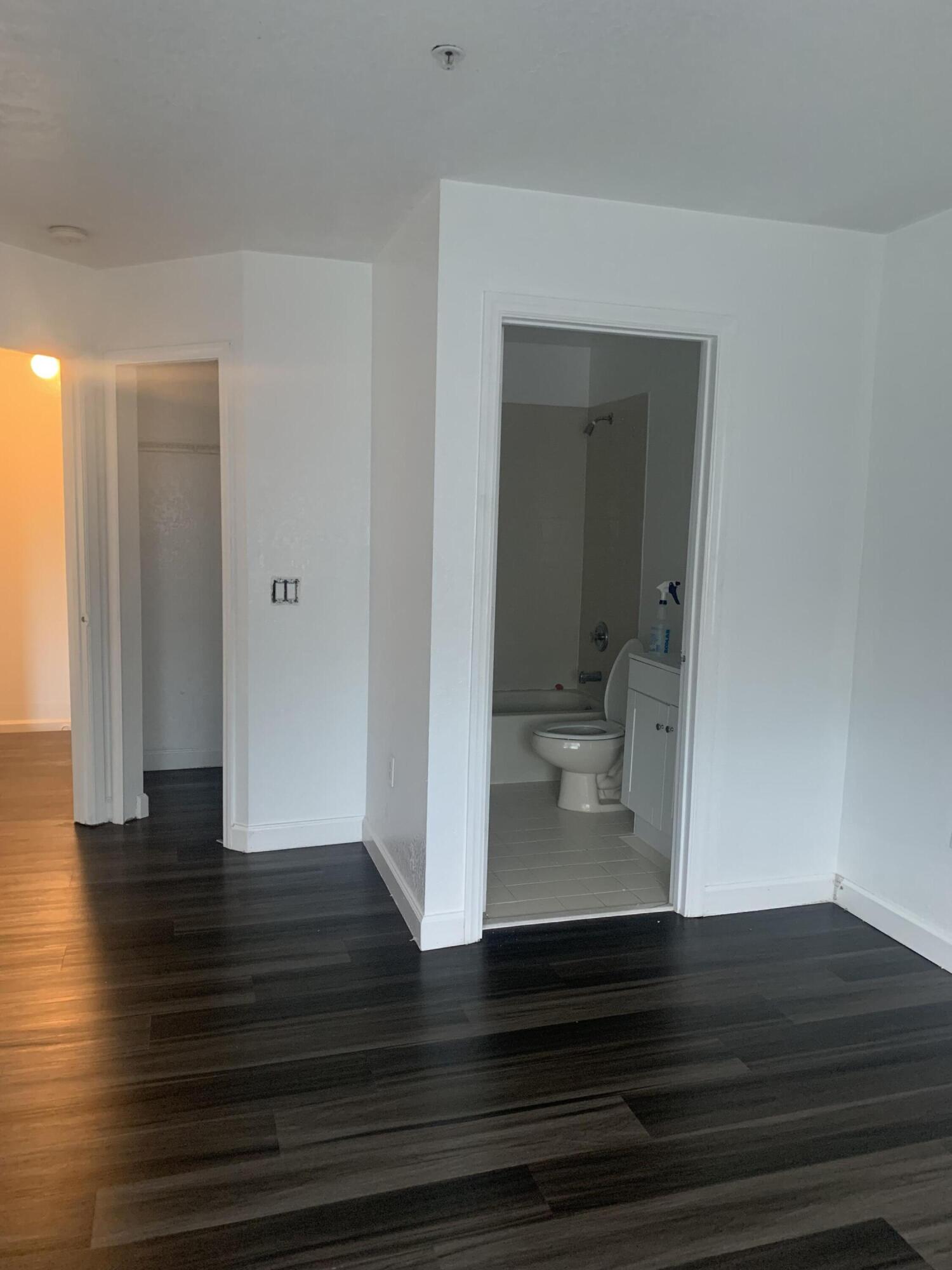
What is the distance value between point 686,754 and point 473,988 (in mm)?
1130

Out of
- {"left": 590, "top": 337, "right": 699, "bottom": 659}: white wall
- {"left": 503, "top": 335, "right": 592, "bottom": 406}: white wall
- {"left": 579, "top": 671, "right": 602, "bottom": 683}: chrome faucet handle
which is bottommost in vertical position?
{"left": 579, "top": 671, "right": 602, "bottom": 683}: chrome faucet handle

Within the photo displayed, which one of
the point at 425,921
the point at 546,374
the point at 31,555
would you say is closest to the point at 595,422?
the point at 546,374

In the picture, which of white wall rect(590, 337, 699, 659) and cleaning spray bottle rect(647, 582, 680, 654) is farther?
white wall rect(590, 337, 699, 659)

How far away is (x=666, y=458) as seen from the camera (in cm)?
452

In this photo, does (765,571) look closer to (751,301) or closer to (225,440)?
(751,301)

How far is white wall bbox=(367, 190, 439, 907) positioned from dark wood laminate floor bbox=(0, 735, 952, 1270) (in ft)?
1.29

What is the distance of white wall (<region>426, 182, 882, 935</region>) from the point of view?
9.30 feet

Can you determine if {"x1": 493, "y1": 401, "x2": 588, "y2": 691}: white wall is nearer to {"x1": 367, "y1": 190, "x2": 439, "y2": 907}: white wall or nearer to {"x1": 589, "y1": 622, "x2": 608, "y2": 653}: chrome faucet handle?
{"x1": 589, "y1": 622, "x2": 608, "y2": 653}: chrome faucet handle

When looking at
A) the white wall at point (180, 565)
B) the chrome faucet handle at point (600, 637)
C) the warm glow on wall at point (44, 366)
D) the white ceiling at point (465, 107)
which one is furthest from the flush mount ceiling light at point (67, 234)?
the chrome faucet handle at point (600, 637)

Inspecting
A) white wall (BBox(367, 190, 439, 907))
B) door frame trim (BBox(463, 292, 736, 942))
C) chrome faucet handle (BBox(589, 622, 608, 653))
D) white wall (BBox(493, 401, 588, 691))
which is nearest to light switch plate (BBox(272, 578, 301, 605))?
white wall (BBox(367, 190, 439, 907))

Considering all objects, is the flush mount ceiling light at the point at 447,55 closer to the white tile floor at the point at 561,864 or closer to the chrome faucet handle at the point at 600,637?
the white tile floor at the point at 561,864

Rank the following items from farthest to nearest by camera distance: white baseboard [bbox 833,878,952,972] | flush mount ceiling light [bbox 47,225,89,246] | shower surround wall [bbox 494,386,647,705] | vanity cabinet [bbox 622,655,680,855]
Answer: shower surround wall [bbox 494,386,647,705] < vanity cabinet [bbox 622,655,680,855] < flush mount ceiling light [bbox 47,225,89,246] < white baseboard [bbox 833,878,952,972]

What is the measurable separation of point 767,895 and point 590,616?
2.40 metres

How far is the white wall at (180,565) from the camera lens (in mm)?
4855
